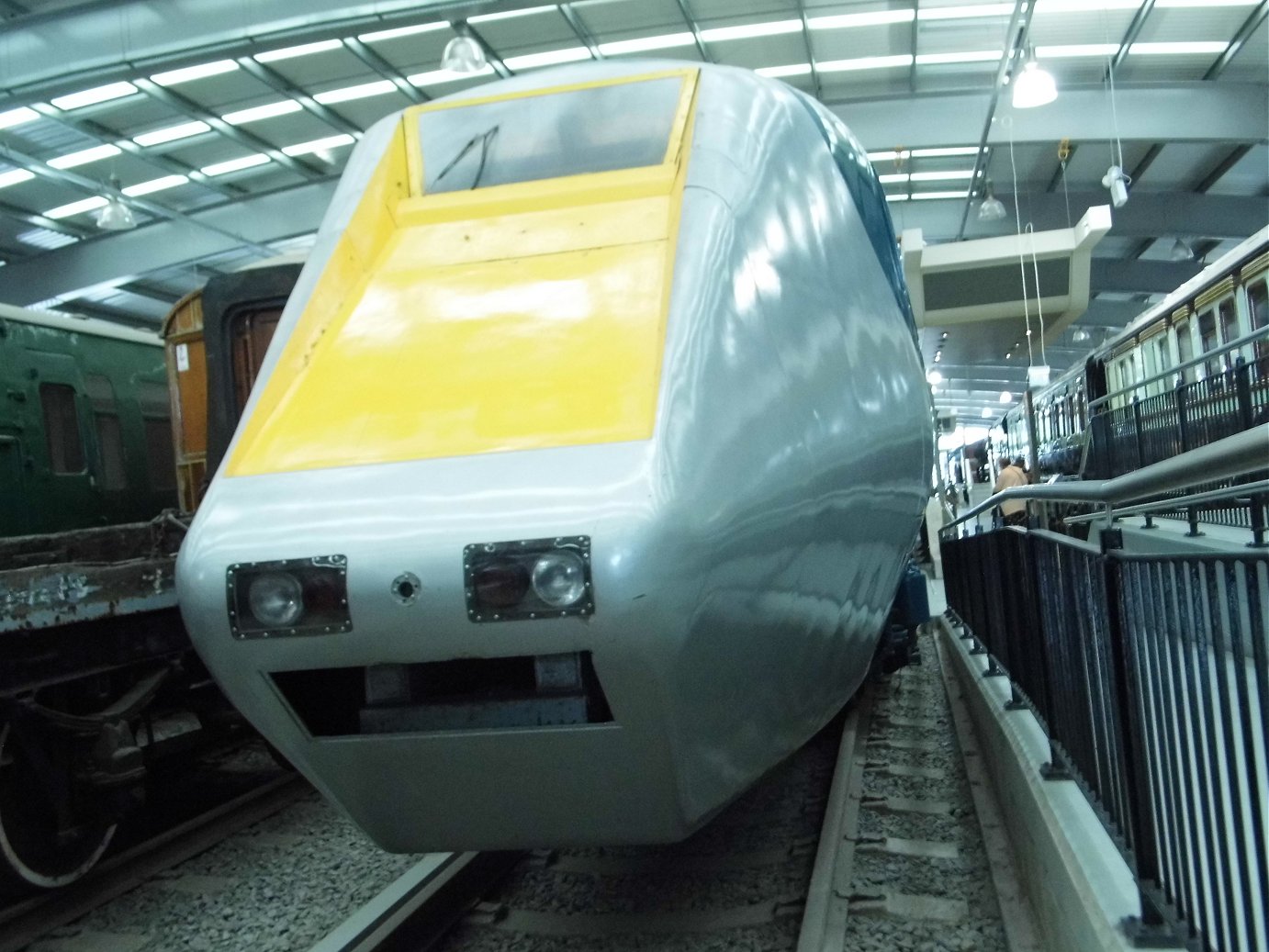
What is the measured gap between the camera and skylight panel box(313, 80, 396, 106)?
12.4 meters

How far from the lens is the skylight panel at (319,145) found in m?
13.9

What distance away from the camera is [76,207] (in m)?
15.1

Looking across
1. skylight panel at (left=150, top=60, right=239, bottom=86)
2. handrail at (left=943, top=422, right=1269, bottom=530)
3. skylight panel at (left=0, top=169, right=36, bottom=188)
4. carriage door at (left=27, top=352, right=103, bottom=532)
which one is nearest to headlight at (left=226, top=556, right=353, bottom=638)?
handrail at (left=943, top=422, right=1269, bottom=530)

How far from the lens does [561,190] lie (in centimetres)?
295

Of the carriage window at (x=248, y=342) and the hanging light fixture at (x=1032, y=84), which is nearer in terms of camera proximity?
the carriage window at (x=248, y=342)

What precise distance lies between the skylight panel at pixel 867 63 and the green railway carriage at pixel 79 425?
8.67 metres

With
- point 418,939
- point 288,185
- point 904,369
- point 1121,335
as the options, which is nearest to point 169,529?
point 418,939

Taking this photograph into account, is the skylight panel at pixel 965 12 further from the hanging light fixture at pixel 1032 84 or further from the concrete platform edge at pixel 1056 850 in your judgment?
the concrete platform edge at pixel 1056 850

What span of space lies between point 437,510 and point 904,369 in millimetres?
1855

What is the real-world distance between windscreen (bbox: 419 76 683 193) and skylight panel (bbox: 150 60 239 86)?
369 inches

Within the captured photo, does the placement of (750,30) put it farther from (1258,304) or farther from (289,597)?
(289,597)

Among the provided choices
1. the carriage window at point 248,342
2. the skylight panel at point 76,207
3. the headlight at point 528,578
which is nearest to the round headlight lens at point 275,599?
the headlight at point 528,578

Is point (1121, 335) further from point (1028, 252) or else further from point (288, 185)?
point (288, 185)

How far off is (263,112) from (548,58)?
136 inches
